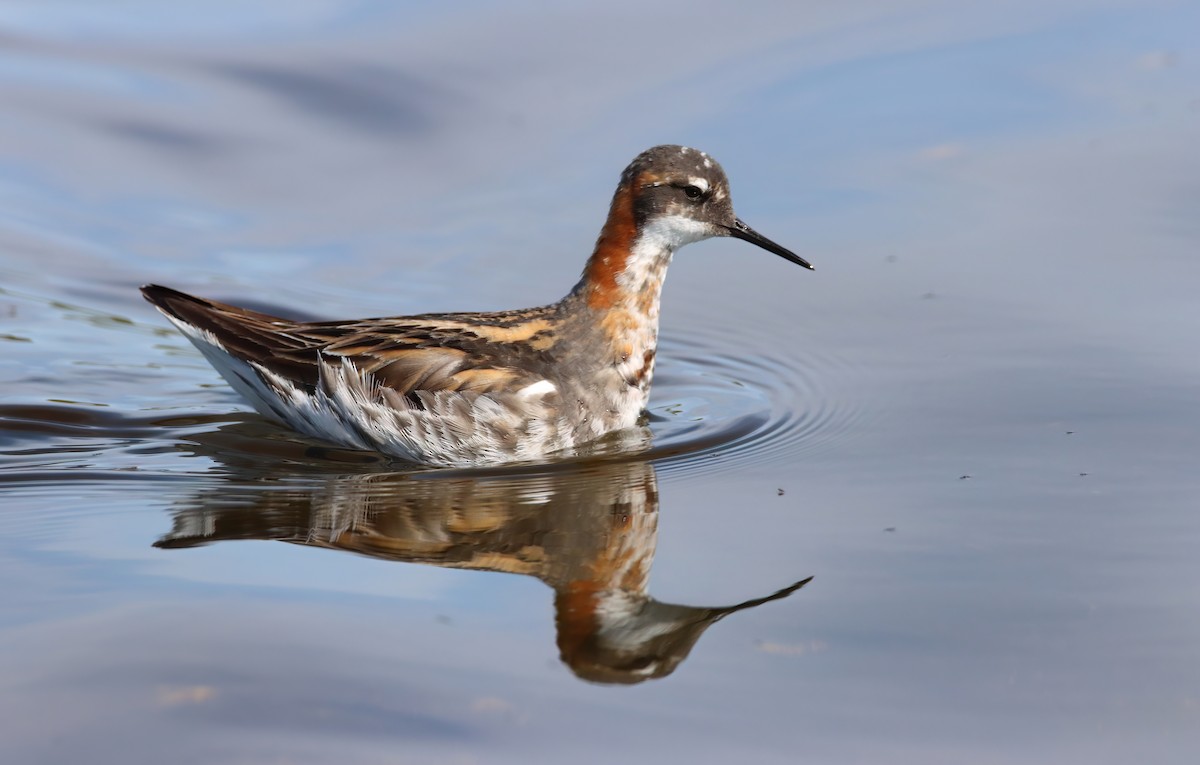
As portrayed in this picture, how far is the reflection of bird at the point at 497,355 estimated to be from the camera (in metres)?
7.81

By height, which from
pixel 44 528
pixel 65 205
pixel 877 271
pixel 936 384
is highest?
pixel 65 205

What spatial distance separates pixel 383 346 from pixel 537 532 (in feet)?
7.00

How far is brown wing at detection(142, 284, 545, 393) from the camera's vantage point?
7.92 metres

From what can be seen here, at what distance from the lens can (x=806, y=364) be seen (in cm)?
858

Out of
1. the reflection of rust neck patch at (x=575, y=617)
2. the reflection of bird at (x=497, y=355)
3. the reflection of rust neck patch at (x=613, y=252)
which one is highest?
the reflection of rust neck patch at (x=613, y=252)

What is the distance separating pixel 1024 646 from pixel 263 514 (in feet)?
10.7

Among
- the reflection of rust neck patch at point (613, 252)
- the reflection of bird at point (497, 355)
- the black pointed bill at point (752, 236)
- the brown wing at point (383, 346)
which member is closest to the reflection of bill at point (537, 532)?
the reflection of bird at point (497, 355)

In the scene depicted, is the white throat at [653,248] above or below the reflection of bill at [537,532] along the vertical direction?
above

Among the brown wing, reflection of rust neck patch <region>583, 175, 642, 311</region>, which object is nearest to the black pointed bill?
reflection of rust neck patch <region>583, 175, 642, 311</region>

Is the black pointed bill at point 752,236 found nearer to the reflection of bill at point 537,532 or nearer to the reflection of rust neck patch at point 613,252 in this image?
the reflection of rust neck patch at point 613,252

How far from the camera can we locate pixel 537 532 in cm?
626

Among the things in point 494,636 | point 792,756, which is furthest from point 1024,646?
point 494,636

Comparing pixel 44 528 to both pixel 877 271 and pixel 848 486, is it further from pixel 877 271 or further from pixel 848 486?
pixel 877 271

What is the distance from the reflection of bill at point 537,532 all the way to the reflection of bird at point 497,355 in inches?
20.5
